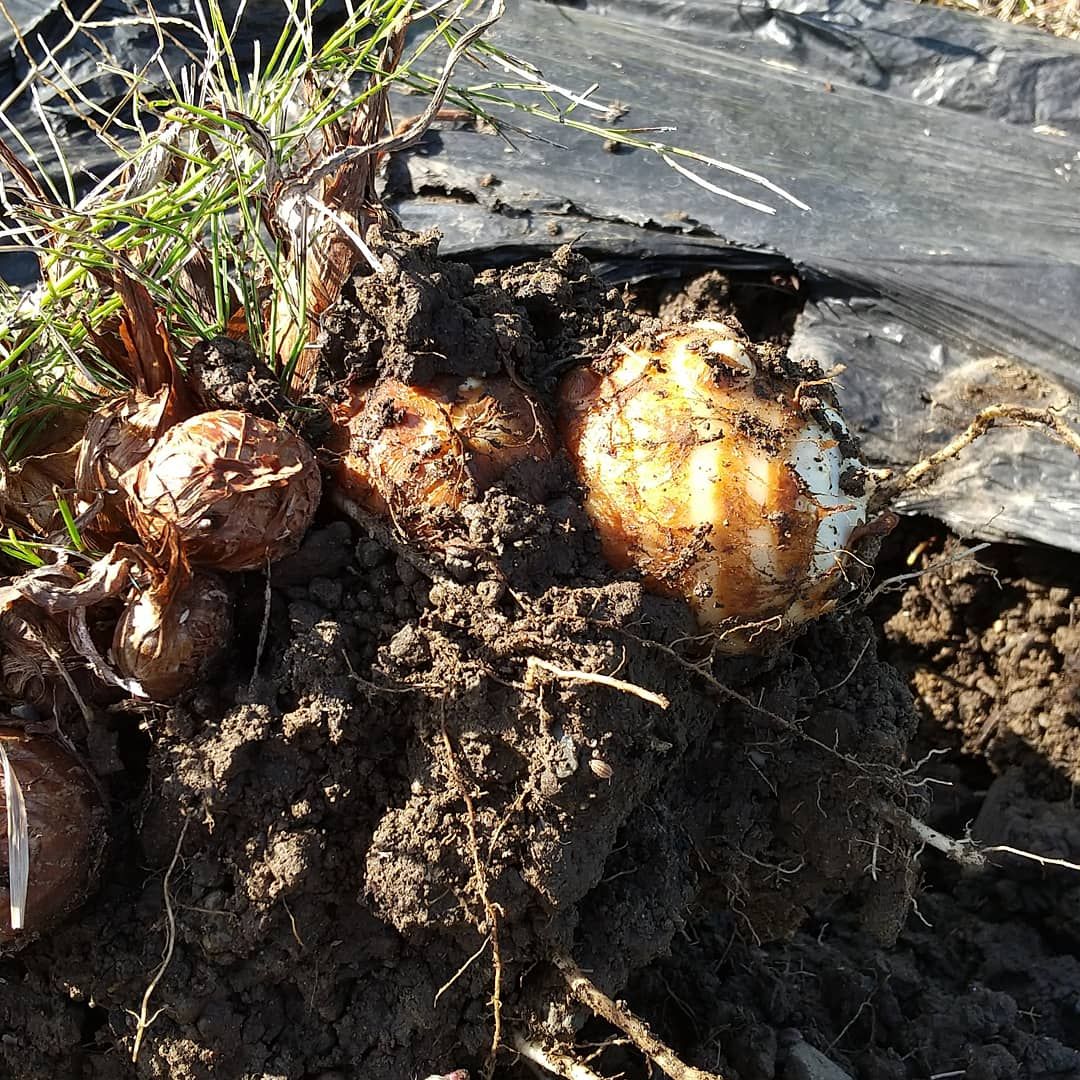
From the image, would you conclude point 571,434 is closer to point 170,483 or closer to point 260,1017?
point 170,483

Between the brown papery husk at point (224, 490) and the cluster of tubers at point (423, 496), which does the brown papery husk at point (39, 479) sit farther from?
the brown papery husk at point (224, 490)

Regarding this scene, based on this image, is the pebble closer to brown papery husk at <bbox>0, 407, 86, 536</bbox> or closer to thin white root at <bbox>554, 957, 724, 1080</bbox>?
thin white root at <bbox>554, 957, 724, 1080</bbox>

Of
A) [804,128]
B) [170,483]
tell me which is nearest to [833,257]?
[804,128]

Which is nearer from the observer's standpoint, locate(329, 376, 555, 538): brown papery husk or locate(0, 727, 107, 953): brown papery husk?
locate(0, 727, 107, 953): brown papery husk

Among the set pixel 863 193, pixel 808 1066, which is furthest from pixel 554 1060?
pixel 863 193

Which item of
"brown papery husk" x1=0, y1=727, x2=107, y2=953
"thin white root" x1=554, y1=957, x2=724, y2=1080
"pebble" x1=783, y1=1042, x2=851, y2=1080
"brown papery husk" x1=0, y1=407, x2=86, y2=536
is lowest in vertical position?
"pebble" x1=783, y1=1042, x2=851, y2=1080

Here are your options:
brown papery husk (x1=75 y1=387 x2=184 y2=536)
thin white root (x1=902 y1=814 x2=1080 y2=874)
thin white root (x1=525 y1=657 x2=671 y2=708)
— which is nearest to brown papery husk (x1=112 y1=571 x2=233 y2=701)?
brown papery husk (x1=75 y1=387 x2=184 y2=536)

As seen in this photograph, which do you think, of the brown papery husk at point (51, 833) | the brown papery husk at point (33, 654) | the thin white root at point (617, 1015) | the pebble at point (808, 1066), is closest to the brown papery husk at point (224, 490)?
the brown papery husk at point (33, 654)

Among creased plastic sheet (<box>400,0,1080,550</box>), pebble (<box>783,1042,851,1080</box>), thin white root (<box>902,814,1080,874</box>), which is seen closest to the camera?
thin white root (<box>902,814,1080,874</box>)
